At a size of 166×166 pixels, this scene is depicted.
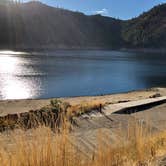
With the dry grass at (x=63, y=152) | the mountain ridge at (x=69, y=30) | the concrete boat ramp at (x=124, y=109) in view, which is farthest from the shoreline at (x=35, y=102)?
the mountain ridge at (x=69, y=30)

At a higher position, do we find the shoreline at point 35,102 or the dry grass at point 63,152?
the dry grass at point 63,152

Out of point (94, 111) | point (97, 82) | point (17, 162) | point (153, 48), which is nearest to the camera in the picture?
point (17, 162)

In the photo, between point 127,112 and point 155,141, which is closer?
point 155,141

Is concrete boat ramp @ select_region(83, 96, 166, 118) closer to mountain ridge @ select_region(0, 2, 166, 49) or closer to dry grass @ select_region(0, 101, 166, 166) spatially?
dry grass @ select_region(0, 101, 166, 166)

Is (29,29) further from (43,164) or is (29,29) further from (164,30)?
(43,164)

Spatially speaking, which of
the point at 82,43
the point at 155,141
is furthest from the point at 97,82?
the point at 82,43

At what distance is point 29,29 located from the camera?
138 metres

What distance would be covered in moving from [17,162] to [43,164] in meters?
0.25

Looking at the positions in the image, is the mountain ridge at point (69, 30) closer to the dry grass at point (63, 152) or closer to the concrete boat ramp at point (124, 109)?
the concrete boat ramp at point (124, 109)

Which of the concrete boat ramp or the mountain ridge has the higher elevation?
the mountain ridge

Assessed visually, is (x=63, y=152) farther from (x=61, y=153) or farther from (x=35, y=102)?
(x=35, y=102)

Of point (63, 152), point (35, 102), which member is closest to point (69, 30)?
point (35, 102)

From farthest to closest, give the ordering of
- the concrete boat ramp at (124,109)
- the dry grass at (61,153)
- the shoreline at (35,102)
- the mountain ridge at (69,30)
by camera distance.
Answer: the mountain ridge at (69,30), the shoreline at (35,102), the concrete boat ramp at (124,109), the dry grass at (61,153)

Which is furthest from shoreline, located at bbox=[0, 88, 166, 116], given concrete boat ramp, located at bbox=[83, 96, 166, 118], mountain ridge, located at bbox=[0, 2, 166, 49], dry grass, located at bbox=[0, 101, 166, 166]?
mountain ridge, located at bbox=[0, 2, 166, 49]
